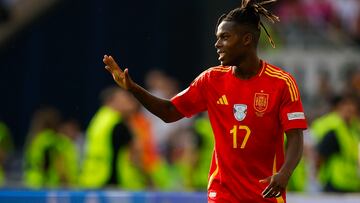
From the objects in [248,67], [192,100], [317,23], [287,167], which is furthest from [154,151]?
[287,167]

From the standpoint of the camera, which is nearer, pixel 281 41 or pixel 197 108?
pixel 197 108

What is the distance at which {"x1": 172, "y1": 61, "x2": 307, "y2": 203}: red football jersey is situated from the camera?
7.70 metres

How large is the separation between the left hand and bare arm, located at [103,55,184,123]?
3.09ft

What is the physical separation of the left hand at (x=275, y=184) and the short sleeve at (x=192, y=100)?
0.87m

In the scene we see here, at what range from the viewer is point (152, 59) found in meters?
20.6

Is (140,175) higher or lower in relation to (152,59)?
lower

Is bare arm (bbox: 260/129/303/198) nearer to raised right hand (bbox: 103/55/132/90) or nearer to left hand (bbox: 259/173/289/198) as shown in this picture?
left hand (bbox: 259/173/289/198)

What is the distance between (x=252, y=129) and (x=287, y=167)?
1.34 ft

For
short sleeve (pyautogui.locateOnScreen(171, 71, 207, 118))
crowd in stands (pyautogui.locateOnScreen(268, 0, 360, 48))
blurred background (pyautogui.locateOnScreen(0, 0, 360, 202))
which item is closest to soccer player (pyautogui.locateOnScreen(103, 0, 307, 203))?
short sleeve (pyautogui.locateOnScreen(171, 71, 207, 118))

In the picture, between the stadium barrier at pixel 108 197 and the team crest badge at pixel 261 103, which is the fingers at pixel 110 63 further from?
the stadium barrier at pixel 108 197

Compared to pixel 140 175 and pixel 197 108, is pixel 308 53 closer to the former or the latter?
pixel 140 175

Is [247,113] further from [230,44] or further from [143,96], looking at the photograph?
[143,96]

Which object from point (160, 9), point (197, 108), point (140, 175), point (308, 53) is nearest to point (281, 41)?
point (308, 53)

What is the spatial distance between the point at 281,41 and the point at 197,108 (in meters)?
11.4
